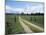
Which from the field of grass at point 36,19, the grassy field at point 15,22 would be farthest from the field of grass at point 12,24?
the field of grass at point 36,19

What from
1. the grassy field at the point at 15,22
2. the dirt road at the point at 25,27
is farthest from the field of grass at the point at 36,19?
the dirt road at the point at 25,27

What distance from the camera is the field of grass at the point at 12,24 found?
1.75 m

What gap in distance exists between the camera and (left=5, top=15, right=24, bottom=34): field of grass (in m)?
1.75

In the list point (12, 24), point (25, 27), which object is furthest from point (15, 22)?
point (25, 27)

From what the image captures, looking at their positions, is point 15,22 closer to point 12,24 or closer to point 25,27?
point 12,24

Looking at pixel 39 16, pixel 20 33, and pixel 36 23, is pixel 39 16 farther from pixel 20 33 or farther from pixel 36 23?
pixel 20 33

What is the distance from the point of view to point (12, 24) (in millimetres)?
1758

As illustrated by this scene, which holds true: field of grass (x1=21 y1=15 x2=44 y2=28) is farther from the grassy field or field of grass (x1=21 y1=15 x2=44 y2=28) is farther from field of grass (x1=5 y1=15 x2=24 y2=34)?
field of grass (x1=5 y1=15 x2=24 y2=34)

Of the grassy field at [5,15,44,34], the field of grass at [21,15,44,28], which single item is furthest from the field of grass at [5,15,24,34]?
the field of grass at [21,15,44,28]

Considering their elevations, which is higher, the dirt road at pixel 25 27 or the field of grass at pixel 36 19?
the field of grass at pixel 36 19

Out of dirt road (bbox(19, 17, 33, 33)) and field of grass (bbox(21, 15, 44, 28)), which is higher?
field of grass (bbox(21, 15, 44, 28))

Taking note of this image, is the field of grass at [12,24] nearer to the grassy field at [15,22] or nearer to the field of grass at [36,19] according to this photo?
the grassy field at [15,22]

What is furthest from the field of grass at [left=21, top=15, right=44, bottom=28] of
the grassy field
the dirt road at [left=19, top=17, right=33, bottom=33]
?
the dirt road at [left=19, top=17, right=33, bottom=33]
